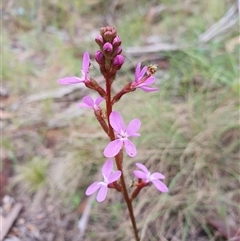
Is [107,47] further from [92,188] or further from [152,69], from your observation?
[92,188]

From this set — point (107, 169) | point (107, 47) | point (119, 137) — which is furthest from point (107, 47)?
point (107, 169)

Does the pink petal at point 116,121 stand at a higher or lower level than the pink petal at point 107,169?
higher

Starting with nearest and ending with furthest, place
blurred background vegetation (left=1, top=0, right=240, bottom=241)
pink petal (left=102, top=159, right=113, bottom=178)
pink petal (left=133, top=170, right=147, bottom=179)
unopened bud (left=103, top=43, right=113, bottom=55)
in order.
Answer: unopened bud (left=103, top=43, right=113, bottom=55)
pink petal (left=102, top=159, right=113, bottom=178)
pink petal (left=133, top=170, right=147, bottom=179)
blurred background vegetation (left=1, top=0, right=240, bottom=241)

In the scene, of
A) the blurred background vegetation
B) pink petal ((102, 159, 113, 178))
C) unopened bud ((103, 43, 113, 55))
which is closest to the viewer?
unopened bud ((103, 43, 113, 55))

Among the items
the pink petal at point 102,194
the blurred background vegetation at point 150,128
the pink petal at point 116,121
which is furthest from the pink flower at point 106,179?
the blurred background vegetation at point 150,128

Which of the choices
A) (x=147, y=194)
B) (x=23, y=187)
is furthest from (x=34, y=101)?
(x=147, y=194)

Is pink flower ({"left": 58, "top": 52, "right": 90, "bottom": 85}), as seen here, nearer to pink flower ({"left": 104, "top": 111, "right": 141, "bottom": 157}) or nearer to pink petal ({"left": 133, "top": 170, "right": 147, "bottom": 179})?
pink flower ({"left": 104, "top": 111, "right": 141, "bottom": 157})

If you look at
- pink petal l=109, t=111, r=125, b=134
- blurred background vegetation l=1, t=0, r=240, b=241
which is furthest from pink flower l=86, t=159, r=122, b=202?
blurred background vegetation l=1, t=0, r=240, b=241

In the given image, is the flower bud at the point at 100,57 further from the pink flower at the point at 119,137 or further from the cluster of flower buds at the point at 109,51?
the pink flower at the point at 119,137

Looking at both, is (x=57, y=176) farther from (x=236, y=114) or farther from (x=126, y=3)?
(x=126, y=3)
